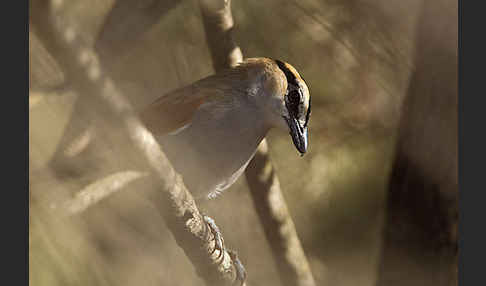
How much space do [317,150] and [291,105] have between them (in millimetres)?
894

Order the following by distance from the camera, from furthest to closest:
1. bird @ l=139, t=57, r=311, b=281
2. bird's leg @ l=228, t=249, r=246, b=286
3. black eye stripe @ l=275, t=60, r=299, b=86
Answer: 1. black eye stripe @ l=275, t=60, r=299, b=86
2. bird @ l=139, t=57, r=311, b=281
3. bird's leg @ l=228, t=249, r=246, b=286

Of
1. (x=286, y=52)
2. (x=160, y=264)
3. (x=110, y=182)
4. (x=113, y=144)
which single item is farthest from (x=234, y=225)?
(x=113, y=144)

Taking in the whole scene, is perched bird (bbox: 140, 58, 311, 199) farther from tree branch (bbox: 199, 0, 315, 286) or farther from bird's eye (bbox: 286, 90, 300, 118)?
tree branch (bbox: 199, 0, 315, 286)

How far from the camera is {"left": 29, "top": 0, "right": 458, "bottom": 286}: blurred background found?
8.65 ft

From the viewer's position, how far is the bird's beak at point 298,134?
236 centimetres

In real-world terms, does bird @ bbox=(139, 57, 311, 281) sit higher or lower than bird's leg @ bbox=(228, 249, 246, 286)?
higher

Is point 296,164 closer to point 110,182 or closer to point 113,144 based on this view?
point 110,182

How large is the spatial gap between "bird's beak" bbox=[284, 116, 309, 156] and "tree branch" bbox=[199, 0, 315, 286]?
1.61ft

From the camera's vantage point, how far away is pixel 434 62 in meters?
2.99

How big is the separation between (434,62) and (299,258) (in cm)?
126

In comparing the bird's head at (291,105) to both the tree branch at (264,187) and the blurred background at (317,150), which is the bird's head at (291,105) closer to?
the tree branch at (264,187)

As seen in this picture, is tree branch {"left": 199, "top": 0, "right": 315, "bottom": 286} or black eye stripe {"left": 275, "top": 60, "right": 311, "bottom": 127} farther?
tree branch {"left": 199, "top": 0, "right": 315, "bottom": 286}

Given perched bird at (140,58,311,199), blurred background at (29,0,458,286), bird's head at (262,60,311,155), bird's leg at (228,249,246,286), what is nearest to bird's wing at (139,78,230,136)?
perched bird at (140,58,311,199)

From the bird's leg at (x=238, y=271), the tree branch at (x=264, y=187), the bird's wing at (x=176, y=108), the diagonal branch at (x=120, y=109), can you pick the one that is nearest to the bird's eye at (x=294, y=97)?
the bird's wing at (x=176, y=108)
